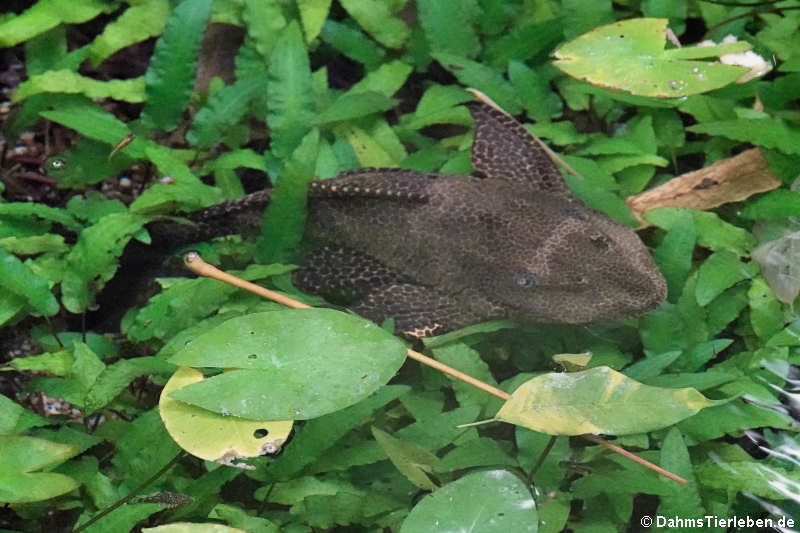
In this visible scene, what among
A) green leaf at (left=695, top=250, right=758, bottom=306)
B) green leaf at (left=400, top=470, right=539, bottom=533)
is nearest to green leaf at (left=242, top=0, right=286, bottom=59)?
green leaf at (left=695, top=250, right=758, bottom=306)

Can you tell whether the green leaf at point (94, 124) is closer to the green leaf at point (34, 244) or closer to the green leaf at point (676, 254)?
the green leaf at point (34, 244)

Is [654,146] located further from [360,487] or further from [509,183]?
[360,487]

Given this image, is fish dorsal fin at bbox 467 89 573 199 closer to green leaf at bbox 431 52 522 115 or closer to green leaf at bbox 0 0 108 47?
→ green leaf at bbox 431 52 522 115

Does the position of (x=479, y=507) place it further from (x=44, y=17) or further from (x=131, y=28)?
(x=44, y=17)

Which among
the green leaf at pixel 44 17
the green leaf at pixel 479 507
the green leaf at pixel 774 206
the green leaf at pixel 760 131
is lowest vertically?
the green leaf at pixel 479 507

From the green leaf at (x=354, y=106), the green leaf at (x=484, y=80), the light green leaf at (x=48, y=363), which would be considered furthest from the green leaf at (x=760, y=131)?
the light green leaf at (x=48, y=363)

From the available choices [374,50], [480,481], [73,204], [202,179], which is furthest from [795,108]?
[73,204]
